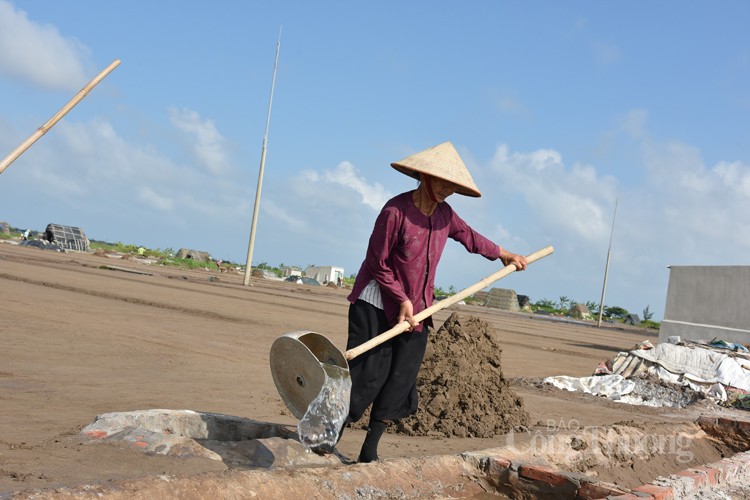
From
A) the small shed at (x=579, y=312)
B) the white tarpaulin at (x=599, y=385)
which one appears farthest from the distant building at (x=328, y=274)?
the white tarpaulin at (x=599, y=385)

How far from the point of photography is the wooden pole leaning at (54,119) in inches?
177

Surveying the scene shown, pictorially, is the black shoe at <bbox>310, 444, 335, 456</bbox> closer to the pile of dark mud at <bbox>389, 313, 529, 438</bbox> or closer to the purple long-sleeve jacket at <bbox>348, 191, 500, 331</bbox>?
the purple long-sleeve jacket at <bbox>348, 191, 500, 331</bbox>

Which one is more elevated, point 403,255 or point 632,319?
point 632,319

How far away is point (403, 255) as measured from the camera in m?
4.14

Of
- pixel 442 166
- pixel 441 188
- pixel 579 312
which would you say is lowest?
pixel 441 188

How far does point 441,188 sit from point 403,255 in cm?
43

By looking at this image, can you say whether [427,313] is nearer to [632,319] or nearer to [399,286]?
[399,286]

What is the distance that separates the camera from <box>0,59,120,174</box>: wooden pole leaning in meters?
4.49

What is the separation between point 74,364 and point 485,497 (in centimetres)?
392

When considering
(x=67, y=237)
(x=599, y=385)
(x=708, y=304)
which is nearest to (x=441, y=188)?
(x=599, y=385)

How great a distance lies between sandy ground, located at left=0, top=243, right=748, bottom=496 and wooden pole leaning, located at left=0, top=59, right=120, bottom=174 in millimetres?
1446

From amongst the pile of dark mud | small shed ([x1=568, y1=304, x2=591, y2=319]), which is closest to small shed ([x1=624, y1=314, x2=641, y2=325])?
small shed ([x1=568, y1=304, x2=591, y2=319])

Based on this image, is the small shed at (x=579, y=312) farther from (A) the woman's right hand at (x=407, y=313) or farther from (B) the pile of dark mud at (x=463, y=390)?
(A) the woman's right hand at (x=407, y=313)

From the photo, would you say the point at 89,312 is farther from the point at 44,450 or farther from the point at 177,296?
the point at 44,450
